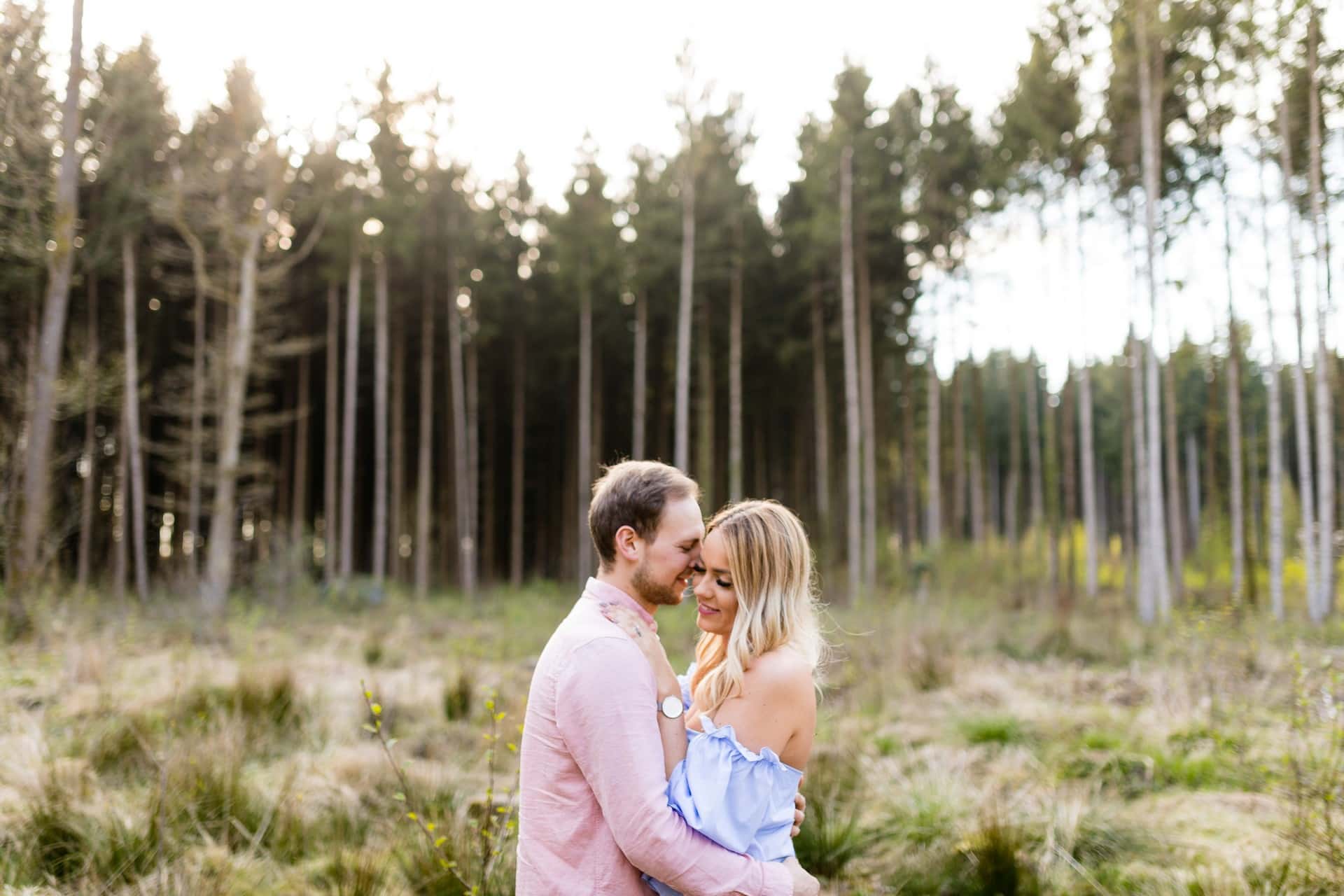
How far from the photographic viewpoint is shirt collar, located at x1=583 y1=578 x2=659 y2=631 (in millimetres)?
2355

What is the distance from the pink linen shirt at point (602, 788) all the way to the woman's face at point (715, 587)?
10.2 inches

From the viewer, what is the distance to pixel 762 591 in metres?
2.52

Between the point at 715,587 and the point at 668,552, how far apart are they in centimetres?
24

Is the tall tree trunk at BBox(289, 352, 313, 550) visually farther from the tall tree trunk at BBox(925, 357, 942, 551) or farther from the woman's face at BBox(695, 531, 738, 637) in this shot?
the woman's face at BBox(695, 531, 738, 637)

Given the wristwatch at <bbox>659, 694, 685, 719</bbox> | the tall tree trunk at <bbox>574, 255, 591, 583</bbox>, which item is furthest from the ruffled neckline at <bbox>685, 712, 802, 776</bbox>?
the tall tree trunk at <bbox>574, 255, 591, 583</bbox>

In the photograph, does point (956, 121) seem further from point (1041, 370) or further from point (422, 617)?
point (1041, 370)

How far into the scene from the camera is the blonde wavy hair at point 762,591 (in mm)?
2463

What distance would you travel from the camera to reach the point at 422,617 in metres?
16.3

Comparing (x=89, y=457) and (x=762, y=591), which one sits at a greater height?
(x=89, y=457)

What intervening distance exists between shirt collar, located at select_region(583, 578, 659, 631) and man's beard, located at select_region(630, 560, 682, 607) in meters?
0.04

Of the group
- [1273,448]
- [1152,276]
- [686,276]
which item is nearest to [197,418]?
[686,276]

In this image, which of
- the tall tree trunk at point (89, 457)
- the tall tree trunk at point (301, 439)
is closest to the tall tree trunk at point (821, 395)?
the tall tree trunk at point (301, 439)

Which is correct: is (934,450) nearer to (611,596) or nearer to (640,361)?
(640,361)

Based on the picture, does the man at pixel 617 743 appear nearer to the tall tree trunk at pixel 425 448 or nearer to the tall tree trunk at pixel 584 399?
the tall tree trunk at pixel 584 399
